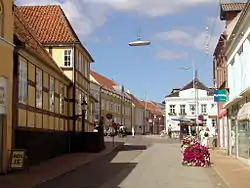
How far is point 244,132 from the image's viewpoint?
26.9 meters

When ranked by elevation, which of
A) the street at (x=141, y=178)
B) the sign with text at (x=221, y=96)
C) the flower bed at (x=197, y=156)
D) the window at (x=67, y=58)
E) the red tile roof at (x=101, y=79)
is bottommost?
the street at (x=141, y=178)

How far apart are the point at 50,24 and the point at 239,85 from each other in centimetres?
1707

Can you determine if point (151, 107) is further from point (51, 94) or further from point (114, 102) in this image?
point (51, 94)

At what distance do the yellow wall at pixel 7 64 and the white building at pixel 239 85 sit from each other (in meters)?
9.55

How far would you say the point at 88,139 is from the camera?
38.7 m

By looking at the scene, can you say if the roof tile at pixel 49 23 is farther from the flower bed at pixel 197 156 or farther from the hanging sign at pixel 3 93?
the hanging sign at pixel 3 93

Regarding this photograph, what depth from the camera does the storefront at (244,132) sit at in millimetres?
24259

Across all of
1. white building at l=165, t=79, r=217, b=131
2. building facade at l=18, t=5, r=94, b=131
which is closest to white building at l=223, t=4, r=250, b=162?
building facade at l=18, t=5, r=94, b=131

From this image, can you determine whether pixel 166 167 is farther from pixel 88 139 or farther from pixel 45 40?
pixel 45 40

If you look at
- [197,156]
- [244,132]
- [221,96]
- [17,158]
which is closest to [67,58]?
[221,96]

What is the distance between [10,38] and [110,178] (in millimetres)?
6694

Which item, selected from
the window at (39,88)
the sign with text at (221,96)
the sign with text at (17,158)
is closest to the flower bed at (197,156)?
the sign with text at (221,96)

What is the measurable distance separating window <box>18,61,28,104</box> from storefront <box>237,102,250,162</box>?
9702 mm

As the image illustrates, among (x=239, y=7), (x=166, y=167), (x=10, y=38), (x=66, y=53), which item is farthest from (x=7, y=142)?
(x=239, y=7)
